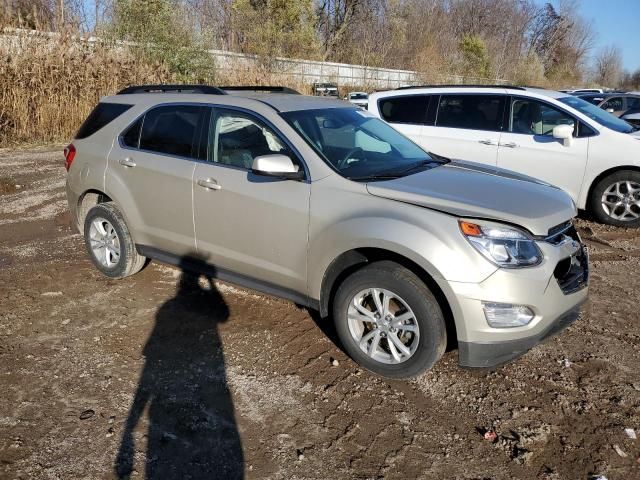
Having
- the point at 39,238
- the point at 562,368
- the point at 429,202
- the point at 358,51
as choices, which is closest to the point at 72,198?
the point at 39,238

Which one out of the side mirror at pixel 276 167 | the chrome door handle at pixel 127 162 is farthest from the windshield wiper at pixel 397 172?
the chrome door handle at pixel 127 162

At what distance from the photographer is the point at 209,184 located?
3965 millimetres

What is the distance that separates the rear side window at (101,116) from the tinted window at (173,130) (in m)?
0.43

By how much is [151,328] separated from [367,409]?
74.3 inches

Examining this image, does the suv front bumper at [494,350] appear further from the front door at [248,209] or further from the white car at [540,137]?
the white car at [540,137]

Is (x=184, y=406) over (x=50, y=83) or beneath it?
beneath

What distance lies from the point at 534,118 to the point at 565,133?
24.3 inches

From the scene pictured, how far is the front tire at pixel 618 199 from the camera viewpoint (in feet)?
21.2

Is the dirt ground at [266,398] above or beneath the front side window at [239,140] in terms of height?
beneath

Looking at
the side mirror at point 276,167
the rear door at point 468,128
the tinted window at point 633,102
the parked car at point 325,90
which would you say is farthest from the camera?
the parked car at point 325,90

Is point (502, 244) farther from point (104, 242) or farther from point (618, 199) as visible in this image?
point (618, 199)

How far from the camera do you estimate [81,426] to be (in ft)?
9.53

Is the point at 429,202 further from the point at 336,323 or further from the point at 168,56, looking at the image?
the point at 168,56

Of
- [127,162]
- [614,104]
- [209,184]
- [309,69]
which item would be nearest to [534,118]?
[209,184]
